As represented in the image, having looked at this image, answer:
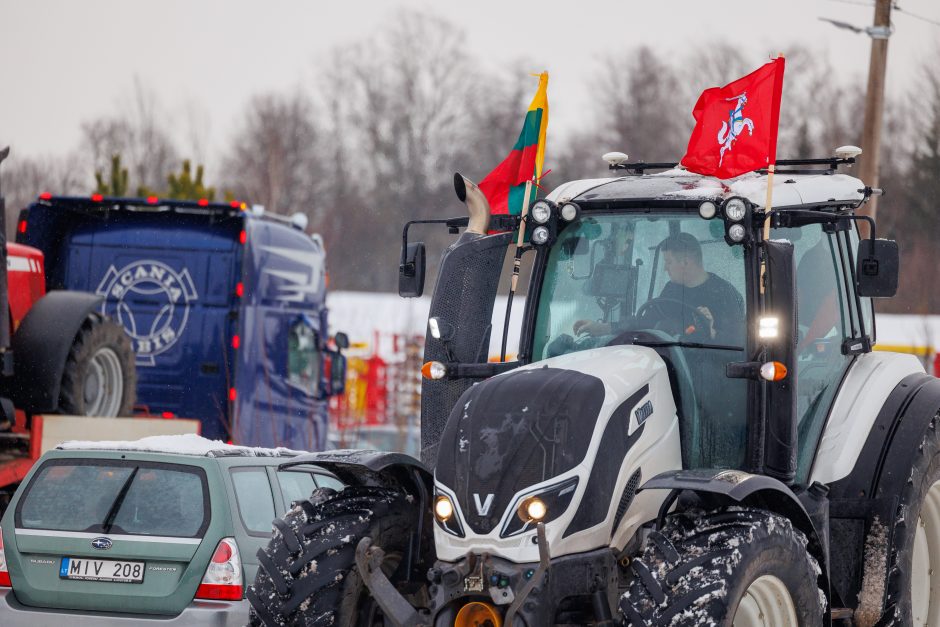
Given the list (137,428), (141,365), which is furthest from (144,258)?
(137,428)

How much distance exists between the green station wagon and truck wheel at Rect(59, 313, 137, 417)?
173 inches

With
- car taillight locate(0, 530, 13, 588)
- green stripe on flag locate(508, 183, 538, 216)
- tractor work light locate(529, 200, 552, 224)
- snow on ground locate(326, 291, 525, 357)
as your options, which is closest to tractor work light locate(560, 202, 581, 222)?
tractor work light locate(529, 200, 552, 224)

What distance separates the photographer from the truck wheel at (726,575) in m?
5.62

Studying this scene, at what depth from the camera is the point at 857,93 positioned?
157 ft

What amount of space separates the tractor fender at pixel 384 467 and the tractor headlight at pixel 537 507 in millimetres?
A: 965

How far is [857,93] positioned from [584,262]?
1679 inches

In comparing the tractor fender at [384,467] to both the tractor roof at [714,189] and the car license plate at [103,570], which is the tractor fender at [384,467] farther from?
the car license plate at [103,570]

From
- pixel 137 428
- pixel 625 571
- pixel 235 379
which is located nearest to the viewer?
pixel 625 571

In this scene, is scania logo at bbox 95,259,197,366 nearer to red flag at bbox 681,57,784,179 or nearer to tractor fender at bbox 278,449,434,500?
tractor fender at bbox 278,449,434,500

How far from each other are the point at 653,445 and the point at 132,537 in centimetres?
353

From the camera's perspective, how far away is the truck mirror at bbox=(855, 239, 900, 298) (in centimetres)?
710

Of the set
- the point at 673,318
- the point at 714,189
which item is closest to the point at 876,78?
the point at 714,189

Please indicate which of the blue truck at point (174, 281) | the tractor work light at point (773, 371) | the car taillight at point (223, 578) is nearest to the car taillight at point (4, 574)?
the car taillight at point (223, 578)

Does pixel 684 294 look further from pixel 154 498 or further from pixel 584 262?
pixel 154 498
